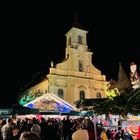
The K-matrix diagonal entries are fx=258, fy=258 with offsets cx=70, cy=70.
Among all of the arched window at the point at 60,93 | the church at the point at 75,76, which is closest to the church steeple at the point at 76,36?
the church at the point at 75,76

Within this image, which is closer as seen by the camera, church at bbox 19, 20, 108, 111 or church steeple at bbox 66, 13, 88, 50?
church at bbox 19, 20, 108, 111

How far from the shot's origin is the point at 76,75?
133 feet

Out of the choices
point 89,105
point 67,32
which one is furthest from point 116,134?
point 67,32

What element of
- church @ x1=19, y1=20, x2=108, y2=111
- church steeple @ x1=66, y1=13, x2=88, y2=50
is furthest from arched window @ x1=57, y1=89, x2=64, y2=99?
church steeple @ x1=66, y1=13, x2=88, y2=50

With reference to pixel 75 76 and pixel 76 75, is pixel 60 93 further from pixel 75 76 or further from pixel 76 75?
pixel 76 75

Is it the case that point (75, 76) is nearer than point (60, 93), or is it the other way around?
point (60, 93)

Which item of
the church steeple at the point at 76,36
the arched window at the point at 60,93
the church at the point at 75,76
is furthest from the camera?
the church steeple at the point at 76,36

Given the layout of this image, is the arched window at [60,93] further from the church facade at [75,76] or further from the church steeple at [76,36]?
the church steeple at [76,36]

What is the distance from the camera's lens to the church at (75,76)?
128 feet

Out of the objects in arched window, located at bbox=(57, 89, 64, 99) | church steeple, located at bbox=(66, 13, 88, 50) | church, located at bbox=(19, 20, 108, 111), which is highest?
church steeple, located at bbox=(66, 13, 88, 50)

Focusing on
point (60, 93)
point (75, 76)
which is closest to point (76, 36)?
point (75, 76)

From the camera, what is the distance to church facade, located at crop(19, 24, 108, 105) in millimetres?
39031

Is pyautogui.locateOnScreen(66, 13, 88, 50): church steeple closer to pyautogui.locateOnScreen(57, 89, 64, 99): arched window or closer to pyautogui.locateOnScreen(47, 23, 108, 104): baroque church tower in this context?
pyautogui.locateOnScreen(47, 23, 108, 104): baroque church tower

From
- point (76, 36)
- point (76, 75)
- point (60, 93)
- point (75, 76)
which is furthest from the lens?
point (76, 36)
